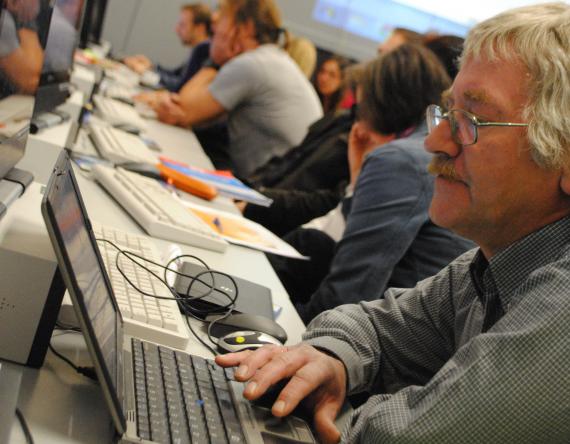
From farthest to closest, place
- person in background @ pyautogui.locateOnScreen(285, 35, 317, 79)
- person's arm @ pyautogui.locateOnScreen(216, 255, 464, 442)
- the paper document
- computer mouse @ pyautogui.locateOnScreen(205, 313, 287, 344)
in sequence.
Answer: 1. person in background @ pyautogui.locateOnScreen(285, 35, 317, 79)
2. the paper document
3. computer mouse @ pyautogui.locateOnScreen(205, 313, 287, 344)
4. person's arm @ pyautogui.locateOnScreen(216, 255, 464, 442)

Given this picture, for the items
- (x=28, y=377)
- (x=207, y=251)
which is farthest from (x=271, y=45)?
(x=28, y=377)

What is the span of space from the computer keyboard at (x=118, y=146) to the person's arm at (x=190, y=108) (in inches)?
40.8

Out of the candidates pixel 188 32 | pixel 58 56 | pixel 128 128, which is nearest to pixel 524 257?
pixel 58 56

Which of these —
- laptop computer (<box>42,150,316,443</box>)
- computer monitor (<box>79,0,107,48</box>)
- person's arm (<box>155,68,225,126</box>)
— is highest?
laptop computer (<box>42,150,316,443</box>)

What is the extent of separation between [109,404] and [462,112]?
2.18ft

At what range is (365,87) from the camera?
7.90ft

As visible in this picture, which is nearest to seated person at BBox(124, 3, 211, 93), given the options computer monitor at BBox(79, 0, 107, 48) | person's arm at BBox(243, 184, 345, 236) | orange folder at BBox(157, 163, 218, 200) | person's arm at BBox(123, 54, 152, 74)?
person's arm at BBox(123, 54, 152, 74)

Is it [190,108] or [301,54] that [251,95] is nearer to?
[190,108]

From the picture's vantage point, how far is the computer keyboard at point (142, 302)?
3.53 ft

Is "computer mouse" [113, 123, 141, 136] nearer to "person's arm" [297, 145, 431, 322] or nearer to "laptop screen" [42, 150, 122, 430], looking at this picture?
"person's arm" [297, 145, 431, 322]

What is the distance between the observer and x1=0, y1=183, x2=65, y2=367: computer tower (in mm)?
882

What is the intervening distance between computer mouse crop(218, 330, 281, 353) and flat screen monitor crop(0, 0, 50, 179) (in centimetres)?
40

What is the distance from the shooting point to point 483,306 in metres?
1.15

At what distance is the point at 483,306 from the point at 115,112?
220cm
